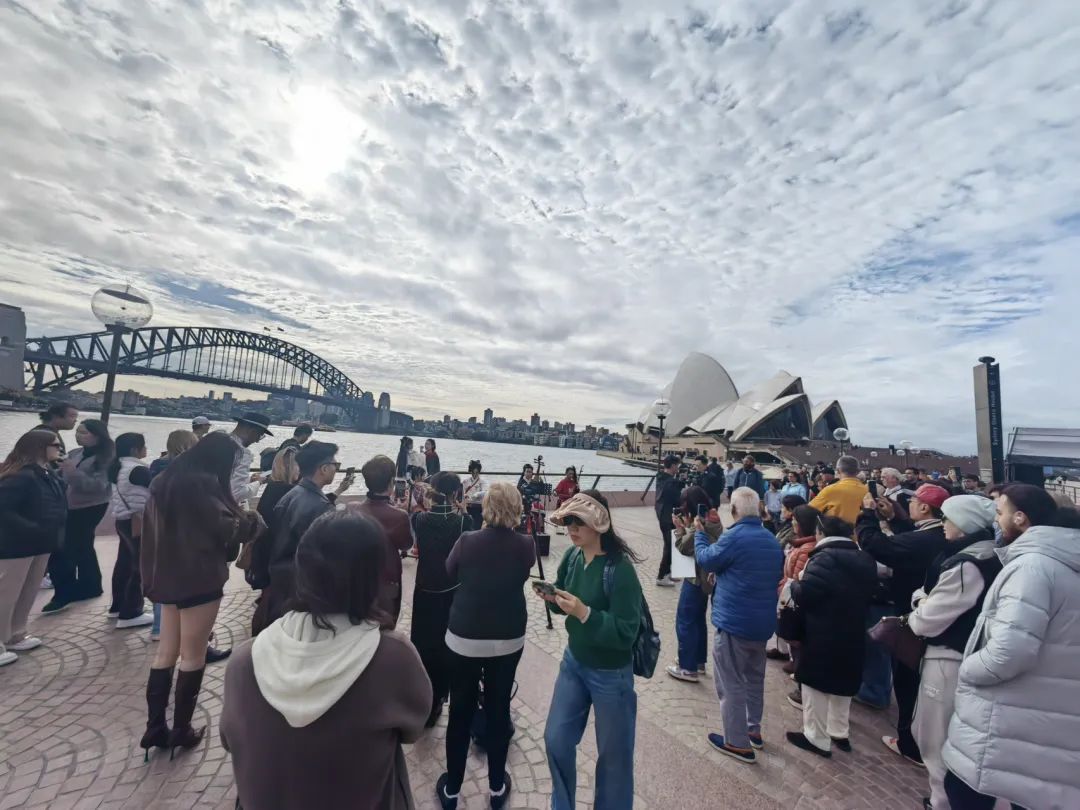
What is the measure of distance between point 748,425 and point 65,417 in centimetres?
5503

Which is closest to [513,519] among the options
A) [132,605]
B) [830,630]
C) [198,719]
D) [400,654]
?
[400,654]

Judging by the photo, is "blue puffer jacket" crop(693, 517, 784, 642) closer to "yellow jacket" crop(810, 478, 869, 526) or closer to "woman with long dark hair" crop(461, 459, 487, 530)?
"yellow jacket" crop(810, 478, 869, 526)

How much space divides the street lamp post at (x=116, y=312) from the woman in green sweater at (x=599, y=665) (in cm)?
669

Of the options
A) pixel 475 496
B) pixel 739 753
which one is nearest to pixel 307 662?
pixel 739 753

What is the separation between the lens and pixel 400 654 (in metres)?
1.32

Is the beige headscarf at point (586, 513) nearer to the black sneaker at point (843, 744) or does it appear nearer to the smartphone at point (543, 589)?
the smartphone at point (543, 589)

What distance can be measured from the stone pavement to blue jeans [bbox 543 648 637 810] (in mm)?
652

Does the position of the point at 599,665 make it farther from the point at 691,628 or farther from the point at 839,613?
the point at 691,628

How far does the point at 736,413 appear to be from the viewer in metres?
55.2

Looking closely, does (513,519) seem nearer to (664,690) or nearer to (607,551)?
(607,551)

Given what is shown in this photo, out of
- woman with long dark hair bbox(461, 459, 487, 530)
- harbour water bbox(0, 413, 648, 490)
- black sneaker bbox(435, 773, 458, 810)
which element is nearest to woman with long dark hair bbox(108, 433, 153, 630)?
woman with long dark hair bbox(461, 459, 487, 530)

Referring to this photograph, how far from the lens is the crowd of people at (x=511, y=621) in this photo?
1.24 meters

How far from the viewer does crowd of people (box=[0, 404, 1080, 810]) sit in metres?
1.24

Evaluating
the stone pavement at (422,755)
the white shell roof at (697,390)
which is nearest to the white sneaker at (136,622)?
the stone pavement at (422,755)
